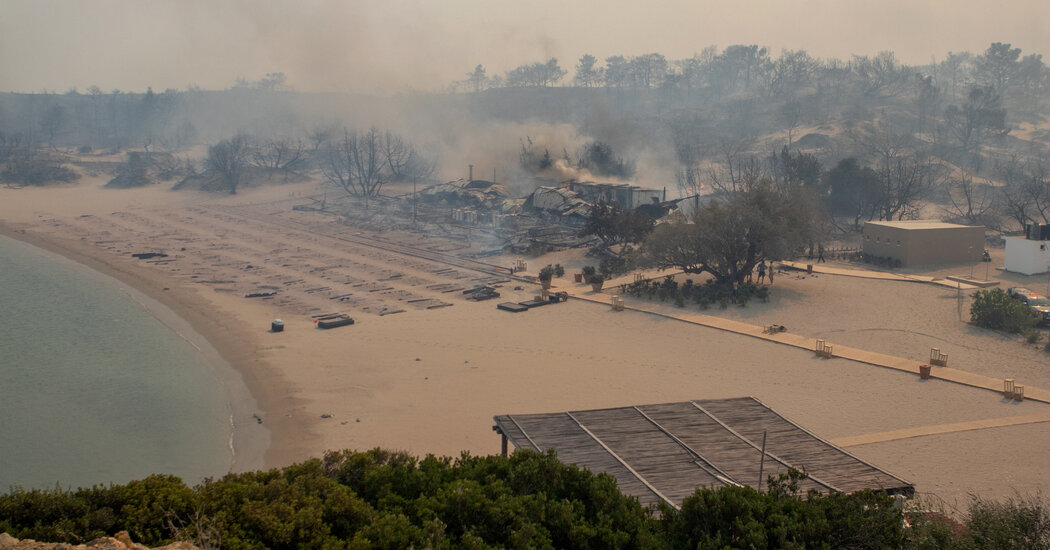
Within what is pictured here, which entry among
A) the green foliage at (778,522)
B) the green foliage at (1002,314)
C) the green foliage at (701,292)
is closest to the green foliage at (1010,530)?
the green foliage at (778,522)

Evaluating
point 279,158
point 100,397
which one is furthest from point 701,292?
point 279,158

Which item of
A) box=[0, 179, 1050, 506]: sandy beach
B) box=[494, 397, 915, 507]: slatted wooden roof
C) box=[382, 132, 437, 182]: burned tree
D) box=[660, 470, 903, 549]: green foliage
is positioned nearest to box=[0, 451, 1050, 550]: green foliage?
box=[660, 470, 903, 549]: green foliage

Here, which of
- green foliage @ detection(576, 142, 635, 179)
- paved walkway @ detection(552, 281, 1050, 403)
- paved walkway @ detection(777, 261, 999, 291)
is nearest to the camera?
paved walkway @ detection(552, 281, 1050, 403)

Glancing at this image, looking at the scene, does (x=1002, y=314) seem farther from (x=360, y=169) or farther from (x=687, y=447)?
(x=360, y=169)

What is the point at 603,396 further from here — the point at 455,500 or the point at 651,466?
the point at 455,500

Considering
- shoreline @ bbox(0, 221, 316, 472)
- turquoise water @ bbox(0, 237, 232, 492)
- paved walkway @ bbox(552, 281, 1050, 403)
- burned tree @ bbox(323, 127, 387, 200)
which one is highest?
burned tree @ bbox(323, 127, 387, 200)

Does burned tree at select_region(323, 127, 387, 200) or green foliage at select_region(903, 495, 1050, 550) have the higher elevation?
burned tree at select_region(323, 127, 387, 200)

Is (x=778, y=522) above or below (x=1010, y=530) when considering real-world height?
below

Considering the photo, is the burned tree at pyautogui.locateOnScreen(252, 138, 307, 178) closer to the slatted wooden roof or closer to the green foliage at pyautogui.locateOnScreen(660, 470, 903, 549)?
the slatted wooden roof
